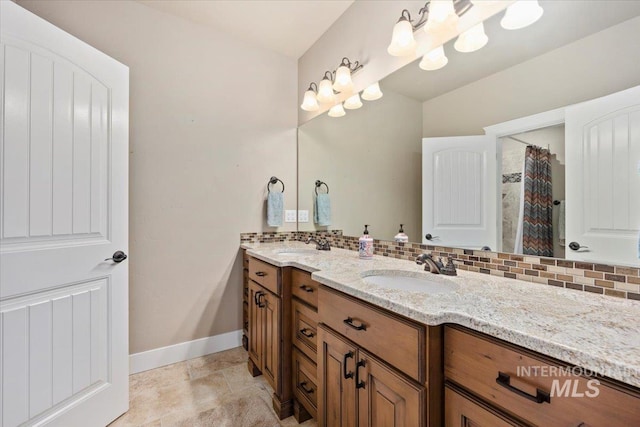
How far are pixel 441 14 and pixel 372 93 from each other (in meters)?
0.59

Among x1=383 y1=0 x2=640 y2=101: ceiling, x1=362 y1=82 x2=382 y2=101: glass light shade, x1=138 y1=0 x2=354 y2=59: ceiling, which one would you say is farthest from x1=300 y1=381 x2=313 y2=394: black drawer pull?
x1=138 y1=0 x2=354 y2=59: ceiling

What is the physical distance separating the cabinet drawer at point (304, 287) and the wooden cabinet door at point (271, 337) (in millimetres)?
135

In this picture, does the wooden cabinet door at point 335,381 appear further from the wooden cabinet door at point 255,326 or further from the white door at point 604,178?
the white door at point 604,178

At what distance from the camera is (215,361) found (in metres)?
2.05

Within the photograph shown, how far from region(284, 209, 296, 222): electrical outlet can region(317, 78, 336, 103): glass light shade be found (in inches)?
39.1

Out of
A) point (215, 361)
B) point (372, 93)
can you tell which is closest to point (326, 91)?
point (372, 93)

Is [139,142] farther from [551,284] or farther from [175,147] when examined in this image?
[551,284]

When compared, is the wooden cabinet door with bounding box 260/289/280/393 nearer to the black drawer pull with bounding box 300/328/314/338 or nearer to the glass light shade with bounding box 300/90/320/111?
the black drawer pull with bounding box 300/328/314/338

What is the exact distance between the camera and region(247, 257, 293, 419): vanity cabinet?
4.69 ft

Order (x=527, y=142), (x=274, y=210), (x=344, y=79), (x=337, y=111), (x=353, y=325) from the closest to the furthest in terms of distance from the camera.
A: (x=353, y=325) < (x=527, y=142) < (x=344, y=79) < (x=337, y=111) < (x=274, y=210)

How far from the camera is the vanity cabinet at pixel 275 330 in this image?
56.3 inches

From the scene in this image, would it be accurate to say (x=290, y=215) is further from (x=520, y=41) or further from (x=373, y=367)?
(x=520, y=41)

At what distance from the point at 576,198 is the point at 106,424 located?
7.76ft

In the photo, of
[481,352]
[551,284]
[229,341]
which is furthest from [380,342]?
[229,341]
